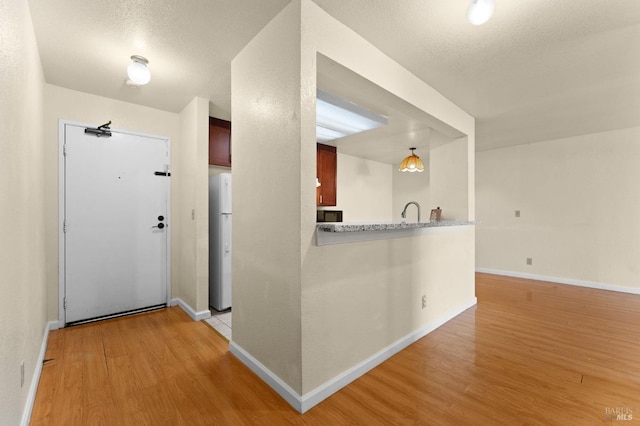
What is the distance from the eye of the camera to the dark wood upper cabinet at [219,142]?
3.54m

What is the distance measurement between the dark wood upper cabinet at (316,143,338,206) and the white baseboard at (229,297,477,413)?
2.92m

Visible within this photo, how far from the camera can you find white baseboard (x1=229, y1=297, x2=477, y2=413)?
1646 mm

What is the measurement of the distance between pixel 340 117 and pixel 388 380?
2461mm

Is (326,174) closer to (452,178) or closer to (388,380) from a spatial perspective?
(452,178)

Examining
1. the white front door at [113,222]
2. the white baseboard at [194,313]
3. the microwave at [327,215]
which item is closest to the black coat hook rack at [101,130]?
the white front door at [113,222]

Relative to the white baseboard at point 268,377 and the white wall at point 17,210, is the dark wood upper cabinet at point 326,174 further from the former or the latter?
the white wall at point 17,210

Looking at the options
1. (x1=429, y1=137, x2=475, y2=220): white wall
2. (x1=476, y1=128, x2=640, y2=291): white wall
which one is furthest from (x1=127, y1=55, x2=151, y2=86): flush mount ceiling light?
(x1=476, y1=128, x2=640, y2=291): white wall

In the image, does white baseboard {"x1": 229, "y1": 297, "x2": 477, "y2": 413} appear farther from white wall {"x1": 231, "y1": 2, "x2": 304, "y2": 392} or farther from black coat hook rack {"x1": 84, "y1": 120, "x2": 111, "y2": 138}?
black coat hook rack {"x1": 84, "y1": 120, "x2": 111, "y2": 138}

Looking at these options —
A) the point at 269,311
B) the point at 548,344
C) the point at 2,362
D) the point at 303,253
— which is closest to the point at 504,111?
the point at 548,344

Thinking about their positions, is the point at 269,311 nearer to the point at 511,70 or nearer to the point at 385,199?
the point at 511,70

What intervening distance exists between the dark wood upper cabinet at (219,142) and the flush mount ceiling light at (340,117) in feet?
4.08

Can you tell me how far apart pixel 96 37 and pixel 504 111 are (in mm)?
4093

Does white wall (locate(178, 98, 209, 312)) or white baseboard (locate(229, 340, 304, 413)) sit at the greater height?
white wall (locate(178, 98, 209, 312))

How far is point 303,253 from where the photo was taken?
5.32ft
